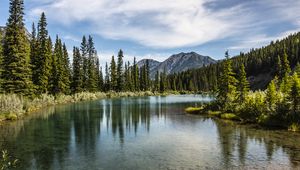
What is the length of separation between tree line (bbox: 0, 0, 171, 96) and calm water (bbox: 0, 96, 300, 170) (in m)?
17.2

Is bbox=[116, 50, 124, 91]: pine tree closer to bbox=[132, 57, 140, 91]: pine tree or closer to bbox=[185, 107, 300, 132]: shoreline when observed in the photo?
bbox=[132, 57, 140, 91]: pine tree

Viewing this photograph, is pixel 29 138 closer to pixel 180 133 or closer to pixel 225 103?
pixel 180 133

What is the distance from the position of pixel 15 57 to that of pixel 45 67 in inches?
632

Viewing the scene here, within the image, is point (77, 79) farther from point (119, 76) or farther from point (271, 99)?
point (271, 99)

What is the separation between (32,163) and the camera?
17.0 metres

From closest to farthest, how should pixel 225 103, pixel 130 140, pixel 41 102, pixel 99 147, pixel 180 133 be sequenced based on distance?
pixel 99 147 → pixel 130 140 → pixel 180 133 → pixel 225 103 → pixel 41 102

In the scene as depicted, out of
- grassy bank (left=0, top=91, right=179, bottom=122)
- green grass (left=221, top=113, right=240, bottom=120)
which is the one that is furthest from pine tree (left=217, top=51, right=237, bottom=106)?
grassy bank (left=0, top=91, right=179, bottom=122)

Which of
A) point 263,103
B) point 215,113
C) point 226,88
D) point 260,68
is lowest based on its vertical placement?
A: point 215,113

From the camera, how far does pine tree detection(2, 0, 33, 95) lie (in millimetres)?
45781

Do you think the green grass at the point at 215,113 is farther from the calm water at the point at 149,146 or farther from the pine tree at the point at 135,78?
the pine tree at the point at 135,78

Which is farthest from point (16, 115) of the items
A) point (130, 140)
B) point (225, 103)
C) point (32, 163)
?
point (225, 103)

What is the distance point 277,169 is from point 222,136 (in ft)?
32.9

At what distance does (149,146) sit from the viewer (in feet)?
71.7

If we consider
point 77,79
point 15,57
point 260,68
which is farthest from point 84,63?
point 260,68
